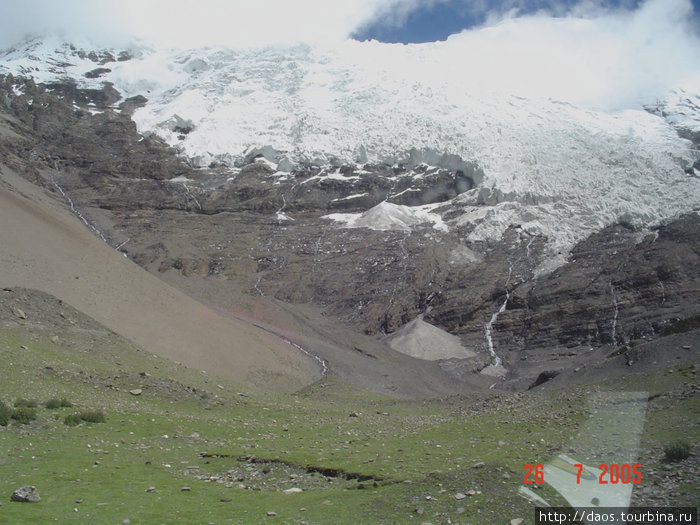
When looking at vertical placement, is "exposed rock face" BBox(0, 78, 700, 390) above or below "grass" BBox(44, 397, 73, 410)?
below

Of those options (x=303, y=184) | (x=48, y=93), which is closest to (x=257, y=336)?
(x=303, y=184)

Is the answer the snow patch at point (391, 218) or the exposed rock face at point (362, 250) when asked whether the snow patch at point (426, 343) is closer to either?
the exposed rock face at point (362, 250)

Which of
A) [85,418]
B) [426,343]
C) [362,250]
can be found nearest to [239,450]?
[85,418]

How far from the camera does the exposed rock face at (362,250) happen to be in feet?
259

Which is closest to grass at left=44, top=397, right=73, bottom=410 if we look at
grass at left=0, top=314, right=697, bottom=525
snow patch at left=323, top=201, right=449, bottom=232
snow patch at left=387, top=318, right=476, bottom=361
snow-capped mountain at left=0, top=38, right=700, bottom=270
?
grass at left=0, top=314, right=697, bottom=525

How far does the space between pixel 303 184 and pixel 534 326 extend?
57709 millimetres

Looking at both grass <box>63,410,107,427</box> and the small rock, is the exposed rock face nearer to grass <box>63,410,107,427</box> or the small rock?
grass <box>63,410,107,427</box>

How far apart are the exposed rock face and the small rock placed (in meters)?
59.3

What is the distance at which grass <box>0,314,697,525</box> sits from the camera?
36.9ft

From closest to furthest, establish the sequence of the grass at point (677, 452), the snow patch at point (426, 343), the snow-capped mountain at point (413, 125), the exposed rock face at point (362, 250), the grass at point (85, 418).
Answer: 1. the grass at point (677, 452)
2. the grass at point (85, 418)
3. the snow patch at point (426, 343)
4. the exposed rock face at point (362, 250)
5. the snow-capped mountain at point (413, 125)

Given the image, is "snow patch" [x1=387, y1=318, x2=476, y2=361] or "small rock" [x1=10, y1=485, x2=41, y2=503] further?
"snow patch" [x1=387, y1=318, x2=476, y2=361]
